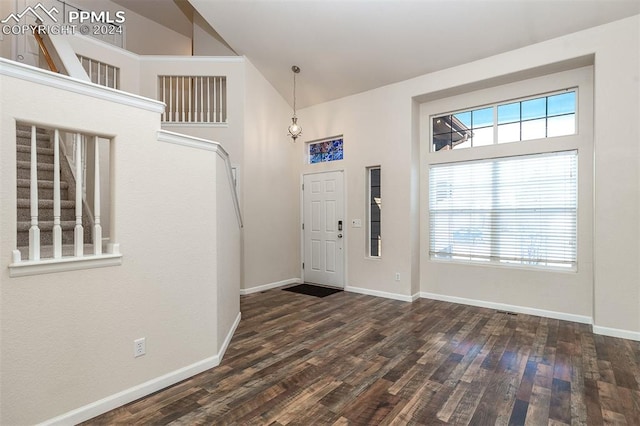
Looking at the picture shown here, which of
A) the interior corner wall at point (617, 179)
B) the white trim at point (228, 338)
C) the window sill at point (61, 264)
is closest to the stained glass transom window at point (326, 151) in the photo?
the white trim at point (228, 338)

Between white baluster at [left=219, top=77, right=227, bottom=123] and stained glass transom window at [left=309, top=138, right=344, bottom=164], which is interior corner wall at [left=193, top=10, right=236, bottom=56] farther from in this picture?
stained glass transom window at [left=309, top=138, right=344, bottom=164]

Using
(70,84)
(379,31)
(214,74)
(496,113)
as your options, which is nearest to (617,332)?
(496,113)

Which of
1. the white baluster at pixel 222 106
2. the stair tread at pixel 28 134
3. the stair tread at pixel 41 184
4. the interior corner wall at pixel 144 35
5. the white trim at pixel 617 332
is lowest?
the white trim at pixel 617 332

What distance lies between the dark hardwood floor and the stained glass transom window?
2.99 meters

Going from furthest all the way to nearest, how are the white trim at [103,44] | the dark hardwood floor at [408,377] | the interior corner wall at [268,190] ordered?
the interior corner wall at [268,190] < the white trim at [103,44] < the dark hardwood floor at [408,377]

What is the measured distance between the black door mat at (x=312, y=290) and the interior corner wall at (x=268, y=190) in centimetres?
35

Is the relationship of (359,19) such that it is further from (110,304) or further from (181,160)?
(110,304)

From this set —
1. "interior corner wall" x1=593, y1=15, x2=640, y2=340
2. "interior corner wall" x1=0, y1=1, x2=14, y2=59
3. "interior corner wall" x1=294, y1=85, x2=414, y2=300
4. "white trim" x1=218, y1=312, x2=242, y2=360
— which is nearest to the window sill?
"white trim" x1=218, y1=312, x2=242, y2=360

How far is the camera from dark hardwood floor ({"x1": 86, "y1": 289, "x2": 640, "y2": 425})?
208 centimetres

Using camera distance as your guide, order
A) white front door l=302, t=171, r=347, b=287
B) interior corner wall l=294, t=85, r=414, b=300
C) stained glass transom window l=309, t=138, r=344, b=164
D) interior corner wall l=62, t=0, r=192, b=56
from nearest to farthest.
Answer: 1. interior corner wall l=294, t=85, r=414, b=300
2. white front door l=302, t=171, r=347, b=287
3. stained glass transom window l=309, t=138, r=344, b=164
4. interior corner wall l=62, t=0, r=192, b=56

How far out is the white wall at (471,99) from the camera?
134 inches

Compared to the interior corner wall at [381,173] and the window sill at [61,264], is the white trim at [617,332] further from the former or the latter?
the window sill at [61,264]

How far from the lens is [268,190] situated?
18.6ft

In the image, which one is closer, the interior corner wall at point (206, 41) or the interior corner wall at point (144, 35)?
the interior corner wall at point (206, 41)
